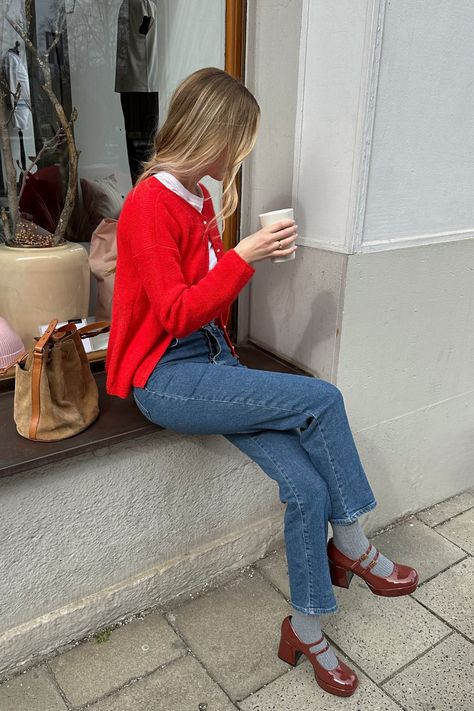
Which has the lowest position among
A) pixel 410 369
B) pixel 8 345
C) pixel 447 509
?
pixel 447 509

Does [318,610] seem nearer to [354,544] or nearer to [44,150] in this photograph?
[354,544]

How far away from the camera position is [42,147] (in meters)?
2.36

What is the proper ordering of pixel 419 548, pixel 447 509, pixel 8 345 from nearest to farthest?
pixel 8 345, pixel 419 548, pixel 447 509

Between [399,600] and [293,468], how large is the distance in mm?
858

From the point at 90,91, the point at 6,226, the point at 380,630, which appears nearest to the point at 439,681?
the point at 380,630

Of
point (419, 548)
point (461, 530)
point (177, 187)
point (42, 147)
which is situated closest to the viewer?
point (177, 187)

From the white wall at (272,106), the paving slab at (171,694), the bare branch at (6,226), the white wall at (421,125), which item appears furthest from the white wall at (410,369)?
the bare branch at (6,226)

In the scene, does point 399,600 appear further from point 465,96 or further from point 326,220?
point 465,96

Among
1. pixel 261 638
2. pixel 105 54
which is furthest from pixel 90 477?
pixel 105 54

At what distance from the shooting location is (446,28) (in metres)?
1.99

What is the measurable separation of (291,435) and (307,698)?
77 centimetres

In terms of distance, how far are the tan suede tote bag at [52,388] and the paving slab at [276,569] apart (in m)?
0.95

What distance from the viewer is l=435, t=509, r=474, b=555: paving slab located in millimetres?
2521

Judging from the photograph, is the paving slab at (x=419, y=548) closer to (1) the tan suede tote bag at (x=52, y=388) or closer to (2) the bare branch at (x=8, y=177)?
(1) the tan suede tote bag at (x=52, y=388)
